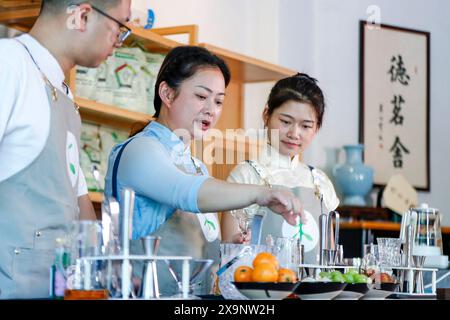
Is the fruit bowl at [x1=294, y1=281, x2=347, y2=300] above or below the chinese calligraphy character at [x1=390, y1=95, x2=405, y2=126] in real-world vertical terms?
below

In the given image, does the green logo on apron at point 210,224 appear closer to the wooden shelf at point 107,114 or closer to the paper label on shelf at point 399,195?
the wooden shelf at point 107,114

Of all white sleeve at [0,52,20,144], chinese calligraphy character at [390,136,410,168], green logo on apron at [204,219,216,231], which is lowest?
green logo on apron at [204,219,216,231]

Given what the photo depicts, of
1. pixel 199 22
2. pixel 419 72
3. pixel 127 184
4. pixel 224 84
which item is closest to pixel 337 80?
pixel 419 72

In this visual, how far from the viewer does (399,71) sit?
5441mm

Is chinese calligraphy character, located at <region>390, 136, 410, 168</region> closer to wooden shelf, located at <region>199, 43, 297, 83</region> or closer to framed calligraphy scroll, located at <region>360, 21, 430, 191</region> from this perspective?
framed calligraphy scroll, located at <region>360, 21, 430, 191</region>

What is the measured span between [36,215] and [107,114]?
171cm

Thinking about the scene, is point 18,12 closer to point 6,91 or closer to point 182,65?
point 182,65

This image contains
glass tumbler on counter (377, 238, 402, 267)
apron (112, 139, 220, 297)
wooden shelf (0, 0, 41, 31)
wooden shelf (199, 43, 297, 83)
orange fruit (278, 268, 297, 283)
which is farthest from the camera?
wooden shelf (199, 43, 297, 83)

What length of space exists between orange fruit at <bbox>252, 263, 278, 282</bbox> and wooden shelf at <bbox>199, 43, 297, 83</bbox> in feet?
8.17

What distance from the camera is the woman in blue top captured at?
168 cm

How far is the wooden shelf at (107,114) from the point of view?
A: 327cm

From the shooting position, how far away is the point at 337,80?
17.0 feet

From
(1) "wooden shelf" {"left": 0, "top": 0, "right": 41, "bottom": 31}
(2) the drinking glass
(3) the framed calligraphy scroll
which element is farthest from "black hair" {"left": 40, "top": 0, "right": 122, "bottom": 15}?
(3) the framed calligraphy scroll

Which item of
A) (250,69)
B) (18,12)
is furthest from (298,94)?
(250,69)
